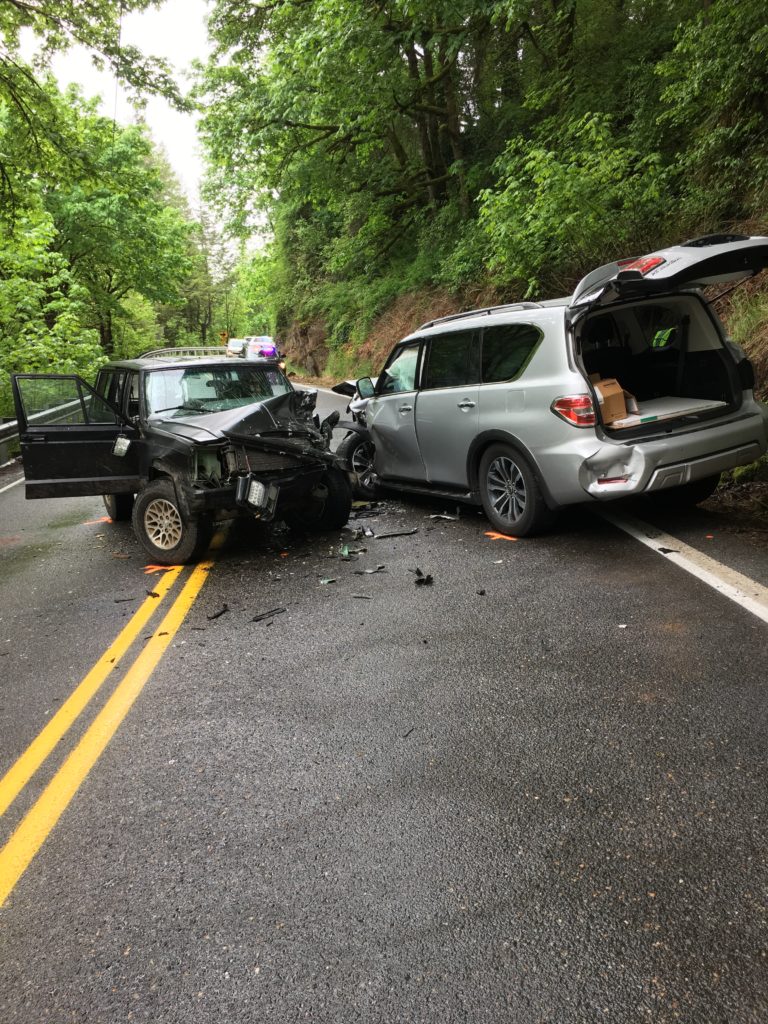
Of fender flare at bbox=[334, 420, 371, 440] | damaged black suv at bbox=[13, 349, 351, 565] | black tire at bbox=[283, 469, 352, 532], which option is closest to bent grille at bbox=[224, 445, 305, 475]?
damaged black suv at bbox=[13, 349, 351, 565]

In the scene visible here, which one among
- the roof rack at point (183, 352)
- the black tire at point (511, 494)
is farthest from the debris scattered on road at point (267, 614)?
the roof rack at point (183, 352)

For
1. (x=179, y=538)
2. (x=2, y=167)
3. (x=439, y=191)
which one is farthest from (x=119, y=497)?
(x=439, y=191)

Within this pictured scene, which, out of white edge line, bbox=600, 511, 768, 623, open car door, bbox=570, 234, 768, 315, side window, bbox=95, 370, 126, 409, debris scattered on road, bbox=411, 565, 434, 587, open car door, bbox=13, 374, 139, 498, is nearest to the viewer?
white edge line, bbox=600, 511, 768, 623

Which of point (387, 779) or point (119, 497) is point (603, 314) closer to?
point (387, 779)

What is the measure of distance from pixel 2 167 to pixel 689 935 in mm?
16127

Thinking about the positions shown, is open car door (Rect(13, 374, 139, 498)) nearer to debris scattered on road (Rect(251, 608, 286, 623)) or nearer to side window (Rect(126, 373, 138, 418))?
side window (Rect(126, 373, 138, 418))

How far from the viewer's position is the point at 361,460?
8.81m

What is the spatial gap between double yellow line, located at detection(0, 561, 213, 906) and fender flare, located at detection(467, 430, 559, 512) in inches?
115

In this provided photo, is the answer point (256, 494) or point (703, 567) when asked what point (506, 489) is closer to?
point (703, 567)

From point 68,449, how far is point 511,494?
4.44 m

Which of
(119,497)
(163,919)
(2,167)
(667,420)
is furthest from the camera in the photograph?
(2,167)

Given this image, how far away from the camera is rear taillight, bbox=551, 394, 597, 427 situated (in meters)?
5.33

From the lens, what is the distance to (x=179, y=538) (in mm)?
6320

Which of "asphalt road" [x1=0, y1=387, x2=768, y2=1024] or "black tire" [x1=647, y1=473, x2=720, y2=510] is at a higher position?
"black tire" [x1=647, y1=473, x2=720, y2=510]
